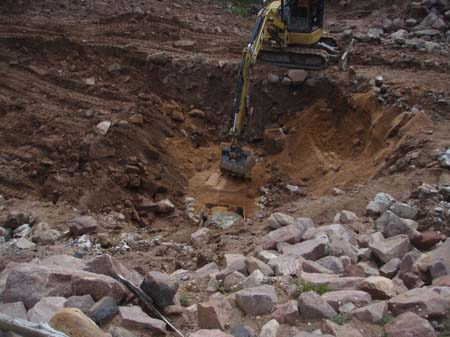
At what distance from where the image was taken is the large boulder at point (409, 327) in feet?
12.9

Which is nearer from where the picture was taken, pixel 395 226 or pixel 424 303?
pixel 424 303

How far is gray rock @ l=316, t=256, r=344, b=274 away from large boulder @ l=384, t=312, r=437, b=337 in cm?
127

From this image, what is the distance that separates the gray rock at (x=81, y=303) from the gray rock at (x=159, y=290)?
421 mm

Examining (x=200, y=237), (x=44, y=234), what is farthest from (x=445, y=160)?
(x=44, y=234)

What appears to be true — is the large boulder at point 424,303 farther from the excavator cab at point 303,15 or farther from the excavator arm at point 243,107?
the excavator cab at point 303,15

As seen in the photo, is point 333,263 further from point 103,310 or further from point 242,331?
point 103,310

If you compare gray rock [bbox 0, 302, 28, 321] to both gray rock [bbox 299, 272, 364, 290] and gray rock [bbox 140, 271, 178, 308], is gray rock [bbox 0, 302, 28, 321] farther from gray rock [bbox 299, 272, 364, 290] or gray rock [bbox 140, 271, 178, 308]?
gray rock [bbox 299, 272, 364, 290]

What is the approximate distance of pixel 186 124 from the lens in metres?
10.8

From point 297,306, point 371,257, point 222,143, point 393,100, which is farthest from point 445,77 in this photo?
point 297,306

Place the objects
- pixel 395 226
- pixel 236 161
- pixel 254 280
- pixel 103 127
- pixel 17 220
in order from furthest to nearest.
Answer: pixel 103 127 → pixel 236 161 → pixel 17 220 → pixel 395 226 → pixel 254 280

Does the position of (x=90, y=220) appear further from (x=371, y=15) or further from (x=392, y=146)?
(x=371, y=15)

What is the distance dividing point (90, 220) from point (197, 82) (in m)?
4.58

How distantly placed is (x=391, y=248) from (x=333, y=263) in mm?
583

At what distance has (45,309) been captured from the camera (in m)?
4.10
